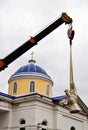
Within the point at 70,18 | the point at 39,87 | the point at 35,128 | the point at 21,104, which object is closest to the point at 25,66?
the point at 39,87

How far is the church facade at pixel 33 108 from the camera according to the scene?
2729 centimetres

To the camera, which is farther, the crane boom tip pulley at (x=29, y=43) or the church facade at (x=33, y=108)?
the church facade at (x=33, y=108)

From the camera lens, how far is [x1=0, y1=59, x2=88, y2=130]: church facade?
27291mm

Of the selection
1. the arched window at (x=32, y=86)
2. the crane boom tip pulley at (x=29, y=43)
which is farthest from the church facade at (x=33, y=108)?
the crane boom tip pulley at (x=29, y=43)

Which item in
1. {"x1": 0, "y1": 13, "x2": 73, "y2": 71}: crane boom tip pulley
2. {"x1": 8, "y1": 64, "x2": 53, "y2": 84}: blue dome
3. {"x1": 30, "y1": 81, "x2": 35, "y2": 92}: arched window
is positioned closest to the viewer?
{"x1": 0, "y1": 13, "x2": 73, "y2": 71}: crane boom tip pulley

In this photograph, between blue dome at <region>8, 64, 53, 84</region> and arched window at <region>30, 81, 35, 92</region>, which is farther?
blue dome at <region>8, 64, 53, 84</region>

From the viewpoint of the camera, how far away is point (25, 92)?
3203 centimetres

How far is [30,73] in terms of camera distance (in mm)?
32469

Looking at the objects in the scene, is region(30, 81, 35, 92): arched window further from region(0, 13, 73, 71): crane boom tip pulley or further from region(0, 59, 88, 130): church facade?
region(0, 13, 73, 71): crane boom tip pulley

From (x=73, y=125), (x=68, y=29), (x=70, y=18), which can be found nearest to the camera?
(x=68, y=29)

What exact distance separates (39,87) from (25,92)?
1558 mm

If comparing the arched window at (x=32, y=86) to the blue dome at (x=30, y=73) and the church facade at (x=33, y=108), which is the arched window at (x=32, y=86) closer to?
the church facade at (x=33, y=108)

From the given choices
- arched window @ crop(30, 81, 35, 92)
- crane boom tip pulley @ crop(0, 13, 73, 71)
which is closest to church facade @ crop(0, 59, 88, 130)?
arched window @ crop(30, 81, 35, 92)

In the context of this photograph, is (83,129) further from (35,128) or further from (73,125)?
(35,128)
